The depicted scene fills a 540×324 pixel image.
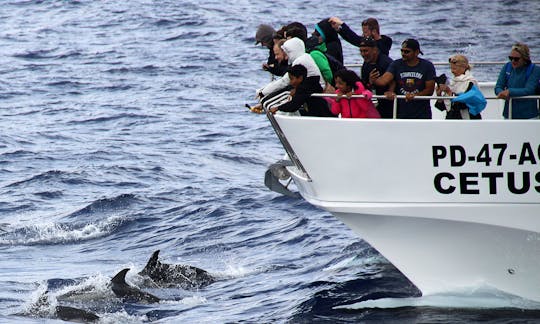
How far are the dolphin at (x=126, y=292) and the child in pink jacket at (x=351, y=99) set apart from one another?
201 inches

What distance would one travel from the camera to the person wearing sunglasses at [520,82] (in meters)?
13.6

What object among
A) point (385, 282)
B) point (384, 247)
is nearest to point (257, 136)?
point (385, 282)

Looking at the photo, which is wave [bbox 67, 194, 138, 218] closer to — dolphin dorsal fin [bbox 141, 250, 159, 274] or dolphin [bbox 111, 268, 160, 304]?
dolphin dorsal fin [bbox 141, 250, 159, 274]

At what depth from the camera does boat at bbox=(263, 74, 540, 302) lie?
44.2 feet

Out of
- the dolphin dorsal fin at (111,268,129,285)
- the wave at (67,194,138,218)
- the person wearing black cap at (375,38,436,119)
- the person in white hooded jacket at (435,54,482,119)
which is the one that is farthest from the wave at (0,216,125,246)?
the person in white hooded jacket at (435,54,482,119)

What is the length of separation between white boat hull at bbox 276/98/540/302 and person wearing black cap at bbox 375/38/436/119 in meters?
0.57

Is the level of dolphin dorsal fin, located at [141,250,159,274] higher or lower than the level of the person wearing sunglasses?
lower

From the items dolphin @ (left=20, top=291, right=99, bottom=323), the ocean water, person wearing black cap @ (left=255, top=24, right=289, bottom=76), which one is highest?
person wearing black cap @ (left=255, top=24, right=289, bottom=76)

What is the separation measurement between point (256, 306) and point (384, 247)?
276 cm

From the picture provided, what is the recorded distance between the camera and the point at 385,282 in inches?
666

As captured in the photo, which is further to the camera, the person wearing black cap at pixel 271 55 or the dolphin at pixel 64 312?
the dolphin at pixel 64 312

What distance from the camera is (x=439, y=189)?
13.7 metres

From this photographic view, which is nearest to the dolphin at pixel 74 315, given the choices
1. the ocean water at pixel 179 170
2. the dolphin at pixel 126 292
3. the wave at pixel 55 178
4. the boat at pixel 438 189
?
the ocean water at pixel 179 170

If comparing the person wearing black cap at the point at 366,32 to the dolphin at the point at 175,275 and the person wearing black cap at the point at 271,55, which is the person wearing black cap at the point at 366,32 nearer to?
the person wearing black cap at the point at 271,55
